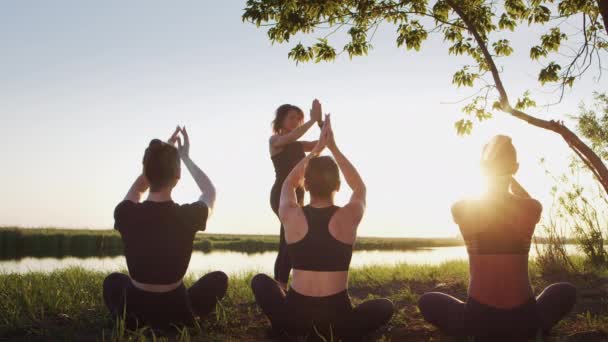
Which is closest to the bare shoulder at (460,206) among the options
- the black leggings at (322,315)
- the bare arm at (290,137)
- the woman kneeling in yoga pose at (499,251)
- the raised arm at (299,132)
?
the woman kneeling in yoga pose at (499,251)

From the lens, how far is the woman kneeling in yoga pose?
3.21 metres

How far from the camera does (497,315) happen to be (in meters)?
3.30

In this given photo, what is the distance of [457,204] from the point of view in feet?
11.0

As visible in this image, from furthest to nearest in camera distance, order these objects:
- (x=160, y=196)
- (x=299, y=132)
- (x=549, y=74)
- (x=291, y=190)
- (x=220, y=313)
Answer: (x=549, y=74), (x=299, y=132), (x=220, y=313), (x=291, y=190), (x=160, y=196)

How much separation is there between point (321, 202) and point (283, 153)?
2.15 m

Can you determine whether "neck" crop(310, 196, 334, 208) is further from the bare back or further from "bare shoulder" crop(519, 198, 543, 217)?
"bare shoulder" crop(519, 198, 543, 217)

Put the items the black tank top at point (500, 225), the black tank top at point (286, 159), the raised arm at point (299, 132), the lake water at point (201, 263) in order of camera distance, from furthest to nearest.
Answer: the lake water at point (201, 263)
the black tank top at point (286, 159)
the raised arm at point (299, 132)
the black tank top at point (500, 225)

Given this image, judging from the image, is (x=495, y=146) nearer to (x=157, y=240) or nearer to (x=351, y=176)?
(x=351, y=176)

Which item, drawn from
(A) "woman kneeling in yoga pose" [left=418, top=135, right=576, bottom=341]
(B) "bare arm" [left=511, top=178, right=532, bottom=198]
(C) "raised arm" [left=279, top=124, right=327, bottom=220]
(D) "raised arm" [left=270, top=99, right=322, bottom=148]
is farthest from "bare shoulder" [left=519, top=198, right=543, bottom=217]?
(D) "raised arm" [left=270, top=99, right=322, bottom=148]

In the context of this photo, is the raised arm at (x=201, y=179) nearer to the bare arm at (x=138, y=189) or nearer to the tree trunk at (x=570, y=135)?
the bare arm at (x=138, y=189)

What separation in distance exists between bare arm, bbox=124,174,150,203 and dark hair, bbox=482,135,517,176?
8.53 feet

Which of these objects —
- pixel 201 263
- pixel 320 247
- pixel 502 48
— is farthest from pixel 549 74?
pixel 201 263

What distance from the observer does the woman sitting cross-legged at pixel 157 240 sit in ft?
11.1

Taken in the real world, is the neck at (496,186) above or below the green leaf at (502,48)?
below
